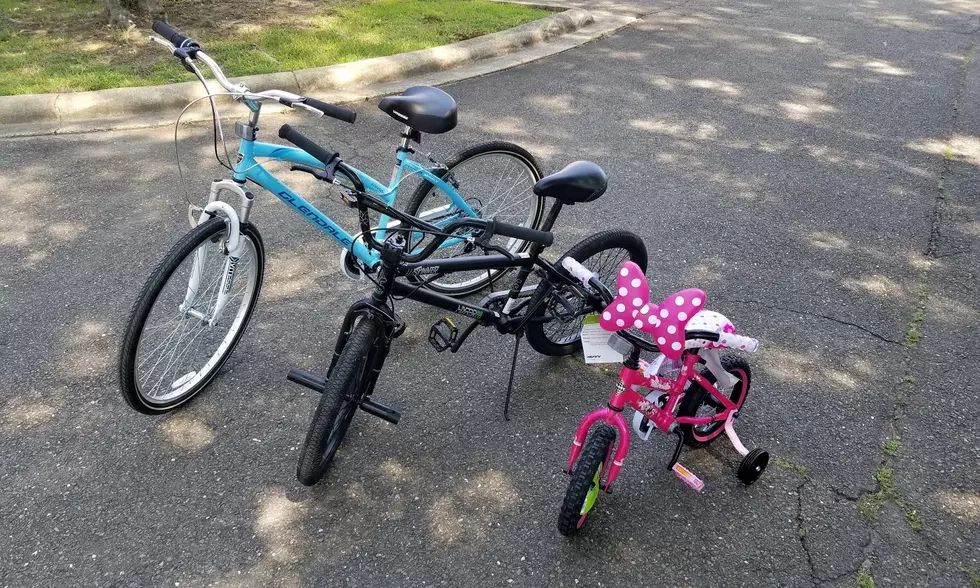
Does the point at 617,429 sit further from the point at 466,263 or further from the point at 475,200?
the point at 475,200

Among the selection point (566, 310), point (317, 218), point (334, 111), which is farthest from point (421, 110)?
point (566, 310)

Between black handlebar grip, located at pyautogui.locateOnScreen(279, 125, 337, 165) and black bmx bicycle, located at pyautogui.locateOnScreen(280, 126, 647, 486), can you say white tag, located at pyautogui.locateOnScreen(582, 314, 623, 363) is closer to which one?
black bmx bicycle, located at pyautogui.locateOnScreen(280, 126, 647, 486)

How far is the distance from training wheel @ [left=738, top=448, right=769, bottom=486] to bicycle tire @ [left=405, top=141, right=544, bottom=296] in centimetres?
143

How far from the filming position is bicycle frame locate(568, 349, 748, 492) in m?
2.51

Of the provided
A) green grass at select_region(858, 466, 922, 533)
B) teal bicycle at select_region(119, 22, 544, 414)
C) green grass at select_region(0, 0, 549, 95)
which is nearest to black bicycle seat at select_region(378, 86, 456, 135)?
teal bicycle at select_region(119, 22, 544, 414)

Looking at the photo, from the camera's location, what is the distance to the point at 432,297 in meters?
2.87

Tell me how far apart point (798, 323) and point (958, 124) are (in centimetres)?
382

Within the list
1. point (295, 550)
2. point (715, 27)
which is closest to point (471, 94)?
point (715, 27)

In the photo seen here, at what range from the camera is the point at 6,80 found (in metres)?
5.74

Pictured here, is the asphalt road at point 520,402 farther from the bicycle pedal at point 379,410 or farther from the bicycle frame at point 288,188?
the bicycle frame at point 288,188

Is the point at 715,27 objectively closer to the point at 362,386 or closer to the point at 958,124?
the point at 958,124

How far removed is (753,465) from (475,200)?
6.44ft

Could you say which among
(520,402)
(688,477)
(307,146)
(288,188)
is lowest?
(520,402)

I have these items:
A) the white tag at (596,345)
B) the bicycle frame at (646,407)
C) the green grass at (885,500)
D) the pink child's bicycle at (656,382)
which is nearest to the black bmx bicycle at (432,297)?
the white tag at (596,345)
